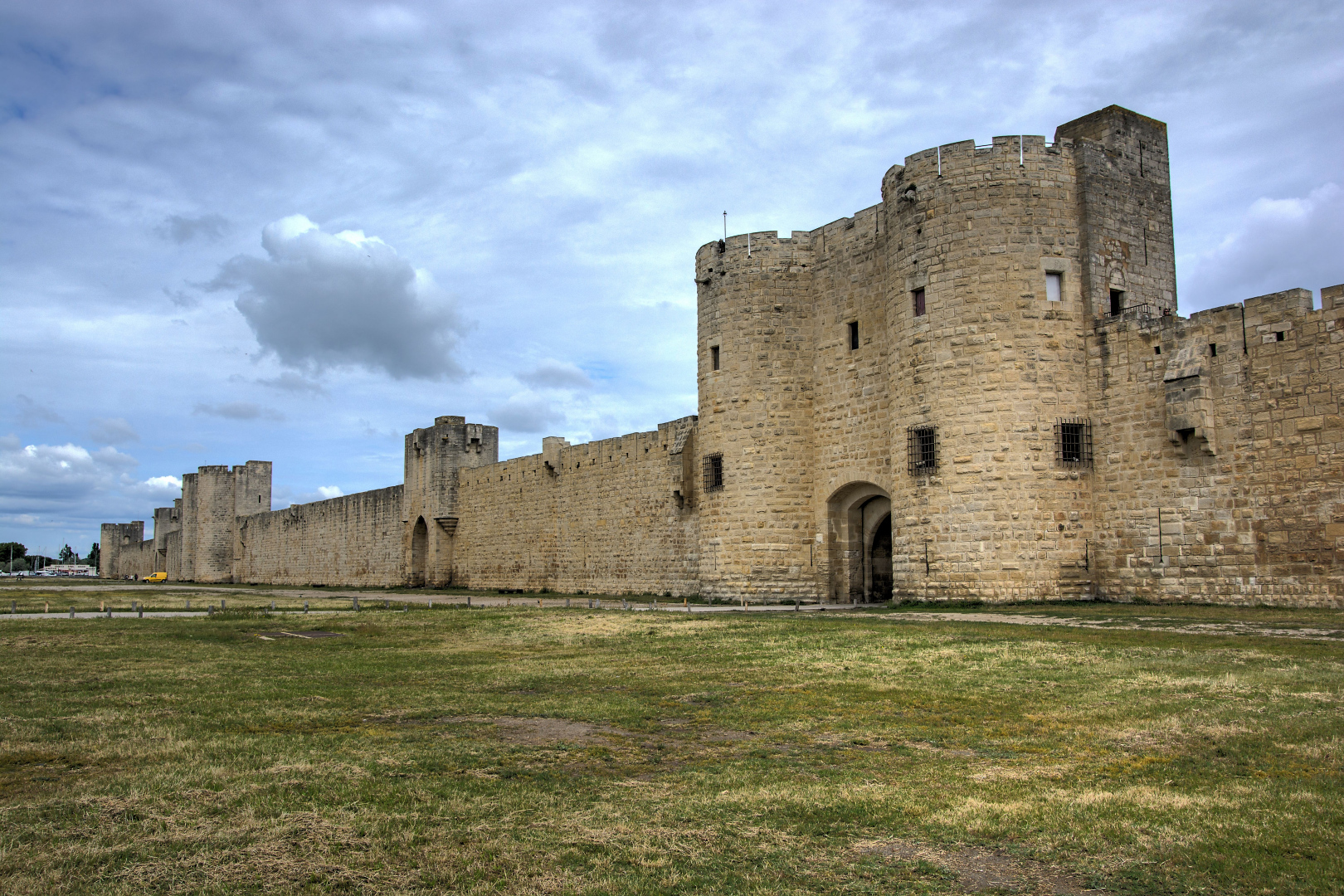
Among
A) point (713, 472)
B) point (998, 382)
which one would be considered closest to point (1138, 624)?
point (998, 382)

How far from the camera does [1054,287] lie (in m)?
18.4

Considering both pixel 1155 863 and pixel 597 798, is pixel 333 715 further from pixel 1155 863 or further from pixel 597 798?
pixel 1155 863

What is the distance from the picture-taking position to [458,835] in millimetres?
4641

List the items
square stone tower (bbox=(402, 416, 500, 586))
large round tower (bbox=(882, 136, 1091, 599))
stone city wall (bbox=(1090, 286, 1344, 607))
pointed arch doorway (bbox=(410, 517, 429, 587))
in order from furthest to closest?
pointed arch doorway (bbox=(410, 517, 429, 587)) → square stone tower (bbox=(402, 416, 500, 586)) → large round tower (bbox=(882, 136, 1091, 599)) → stone city wall (bbox=(1090, 286, 1344, 607))

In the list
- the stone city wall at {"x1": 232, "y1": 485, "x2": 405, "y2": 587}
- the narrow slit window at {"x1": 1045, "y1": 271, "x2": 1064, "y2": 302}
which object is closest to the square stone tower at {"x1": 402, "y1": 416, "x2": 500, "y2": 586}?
the stone city wall at {"x1": 232, "y1": 485, "x2": 405, "y2": 587}

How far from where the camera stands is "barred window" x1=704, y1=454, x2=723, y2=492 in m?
23.9

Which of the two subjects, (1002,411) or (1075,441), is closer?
(1002,411)

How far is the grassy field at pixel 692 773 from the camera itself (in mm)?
4230

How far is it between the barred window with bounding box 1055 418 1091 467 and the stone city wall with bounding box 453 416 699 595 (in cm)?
1059

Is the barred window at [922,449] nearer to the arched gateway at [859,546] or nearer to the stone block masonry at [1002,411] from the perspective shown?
the stone block masonry at [1002,411]

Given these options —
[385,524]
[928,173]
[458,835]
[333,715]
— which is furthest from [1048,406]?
[385,524]

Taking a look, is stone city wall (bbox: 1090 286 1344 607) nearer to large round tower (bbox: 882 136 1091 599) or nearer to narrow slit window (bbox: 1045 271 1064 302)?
large round tower (bbox: 882 136 1091 599)

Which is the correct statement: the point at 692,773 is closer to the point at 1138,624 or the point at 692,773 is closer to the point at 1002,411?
the point at 1138,624

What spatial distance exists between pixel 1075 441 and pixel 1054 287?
9.62ft
